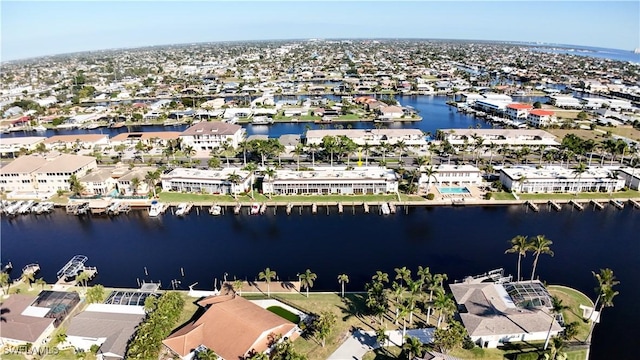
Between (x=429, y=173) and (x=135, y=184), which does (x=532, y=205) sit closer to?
(x=429, y=173)

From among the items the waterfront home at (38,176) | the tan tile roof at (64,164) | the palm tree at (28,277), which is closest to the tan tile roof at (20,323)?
the palm tree at (28,277)

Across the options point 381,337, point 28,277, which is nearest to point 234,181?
point 28,277

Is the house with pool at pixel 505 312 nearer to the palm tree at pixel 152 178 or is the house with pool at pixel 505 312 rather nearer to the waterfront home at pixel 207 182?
the waterfront home at pixel 207 182

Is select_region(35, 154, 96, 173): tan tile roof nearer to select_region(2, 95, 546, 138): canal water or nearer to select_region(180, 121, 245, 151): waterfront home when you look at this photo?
select_region(180, 121, 245, 151): waterfront home

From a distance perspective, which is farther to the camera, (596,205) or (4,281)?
(596,205)

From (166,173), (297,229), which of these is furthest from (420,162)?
(166,173)

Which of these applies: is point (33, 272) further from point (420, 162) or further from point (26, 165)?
point (420, 162)
